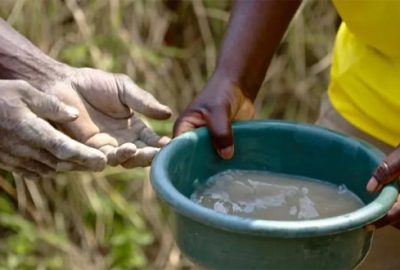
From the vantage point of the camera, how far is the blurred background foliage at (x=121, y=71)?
2.68 meters

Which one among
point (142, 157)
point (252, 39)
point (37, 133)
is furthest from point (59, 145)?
point (252, 39)

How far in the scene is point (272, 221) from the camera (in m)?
1.32

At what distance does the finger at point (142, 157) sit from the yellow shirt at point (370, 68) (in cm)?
34

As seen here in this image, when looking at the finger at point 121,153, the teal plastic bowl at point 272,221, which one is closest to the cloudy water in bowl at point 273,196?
the teal plastic bowl at point 272,221

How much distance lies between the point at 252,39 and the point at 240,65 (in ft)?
0.17

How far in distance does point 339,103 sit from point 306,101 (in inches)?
52.1

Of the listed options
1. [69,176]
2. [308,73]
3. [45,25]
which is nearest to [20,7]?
[45,25]

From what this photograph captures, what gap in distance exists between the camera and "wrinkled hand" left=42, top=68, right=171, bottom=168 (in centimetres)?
167

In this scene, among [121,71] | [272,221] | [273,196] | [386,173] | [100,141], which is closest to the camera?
[272,221]

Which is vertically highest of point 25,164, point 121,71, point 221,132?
point 221,132

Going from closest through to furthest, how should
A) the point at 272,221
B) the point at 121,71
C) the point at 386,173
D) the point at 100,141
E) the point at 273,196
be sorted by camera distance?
1. the point at 272,221
2. the point at 386,173
3. the point at 273,196
4. the point at 100,141
5. the point at 121,71

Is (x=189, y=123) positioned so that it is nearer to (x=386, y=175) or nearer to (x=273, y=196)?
(x=273, y=196)

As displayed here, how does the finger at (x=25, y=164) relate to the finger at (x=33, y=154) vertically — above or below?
below

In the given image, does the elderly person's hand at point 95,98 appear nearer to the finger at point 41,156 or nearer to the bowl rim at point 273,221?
the finger at point 41,156
